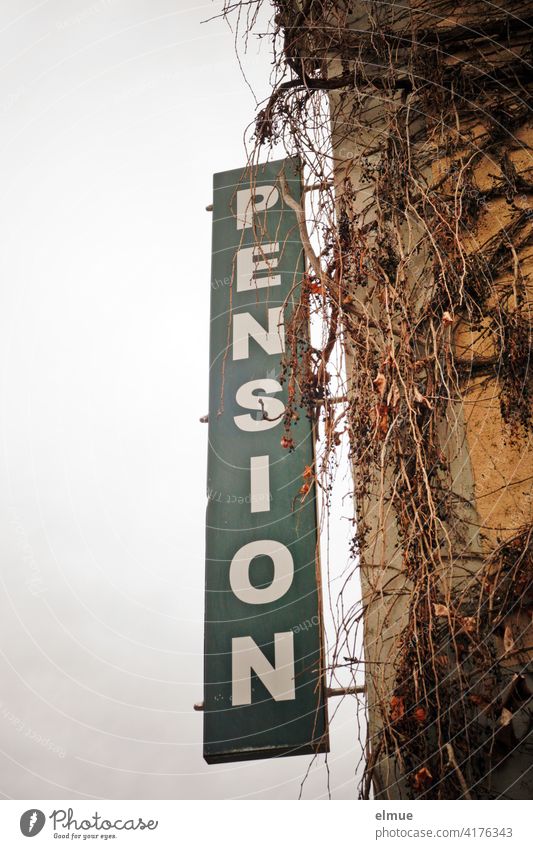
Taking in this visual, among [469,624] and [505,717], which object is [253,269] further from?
[505,717]

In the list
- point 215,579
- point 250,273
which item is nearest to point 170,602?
point 215,579

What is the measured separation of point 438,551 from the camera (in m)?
2.44

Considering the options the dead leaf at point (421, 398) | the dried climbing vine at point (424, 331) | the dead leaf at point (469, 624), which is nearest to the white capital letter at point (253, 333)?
the dried climbing vine at point (424, 331)

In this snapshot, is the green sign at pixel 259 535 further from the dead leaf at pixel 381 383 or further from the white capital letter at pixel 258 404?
the dead leaf at pixel 381 383

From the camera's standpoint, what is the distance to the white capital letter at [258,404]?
3.96 meters

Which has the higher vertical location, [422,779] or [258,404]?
[258,404]

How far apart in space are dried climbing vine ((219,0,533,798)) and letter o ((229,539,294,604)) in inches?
23.5

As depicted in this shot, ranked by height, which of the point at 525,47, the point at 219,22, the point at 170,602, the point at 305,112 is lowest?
the point at 170,602

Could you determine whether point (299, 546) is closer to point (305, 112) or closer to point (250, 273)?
point (250, 273)

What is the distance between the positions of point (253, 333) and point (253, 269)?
470mm

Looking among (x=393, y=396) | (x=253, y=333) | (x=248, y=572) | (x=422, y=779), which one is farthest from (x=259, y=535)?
(x=422, y=779)

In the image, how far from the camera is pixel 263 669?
3.41m

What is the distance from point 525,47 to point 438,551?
102 inches

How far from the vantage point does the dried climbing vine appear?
7.61 feet
